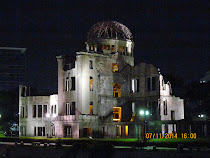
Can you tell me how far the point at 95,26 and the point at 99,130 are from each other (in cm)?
1902

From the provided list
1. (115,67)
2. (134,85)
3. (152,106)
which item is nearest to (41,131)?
(115,67)

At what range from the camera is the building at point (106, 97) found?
212 ft

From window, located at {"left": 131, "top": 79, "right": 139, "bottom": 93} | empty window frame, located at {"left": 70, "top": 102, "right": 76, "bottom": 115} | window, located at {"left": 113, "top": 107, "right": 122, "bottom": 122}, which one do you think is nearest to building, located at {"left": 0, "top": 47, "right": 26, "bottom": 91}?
empty window frame, located at {"left": 70, "top": 102, "right": 76, "bottom": 115}

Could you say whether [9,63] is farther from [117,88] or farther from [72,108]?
[117,88]

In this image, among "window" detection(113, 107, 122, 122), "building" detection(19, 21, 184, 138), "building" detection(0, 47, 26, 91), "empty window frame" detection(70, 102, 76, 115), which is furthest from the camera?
"window" detection(113, 107, 122, 122)

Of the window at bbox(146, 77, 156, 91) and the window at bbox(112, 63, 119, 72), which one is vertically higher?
the window at bbox(112, 63, 119, 72)

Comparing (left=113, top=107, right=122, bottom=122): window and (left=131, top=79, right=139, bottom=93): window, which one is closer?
(left=131, top=79, right=139, bottom=93): window

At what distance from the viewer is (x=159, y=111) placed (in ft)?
210

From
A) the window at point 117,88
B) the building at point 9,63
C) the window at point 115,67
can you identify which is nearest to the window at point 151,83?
the window at point 117,88

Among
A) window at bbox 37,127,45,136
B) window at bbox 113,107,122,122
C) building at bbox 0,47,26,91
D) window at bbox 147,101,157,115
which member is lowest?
window at bbox 37,127,45,136

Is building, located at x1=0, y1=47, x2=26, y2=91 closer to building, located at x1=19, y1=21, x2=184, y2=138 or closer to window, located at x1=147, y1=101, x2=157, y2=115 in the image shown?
building, located at x1=19, y1=21, x2=184, y2=138

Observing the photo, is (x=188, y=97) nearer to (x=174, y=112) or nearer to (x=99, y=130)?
(x=174, y=112)

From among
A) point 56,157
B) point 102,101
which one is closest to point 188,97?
point 102,101

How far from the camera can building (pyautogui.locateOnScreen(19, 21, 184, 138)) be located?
212ft
